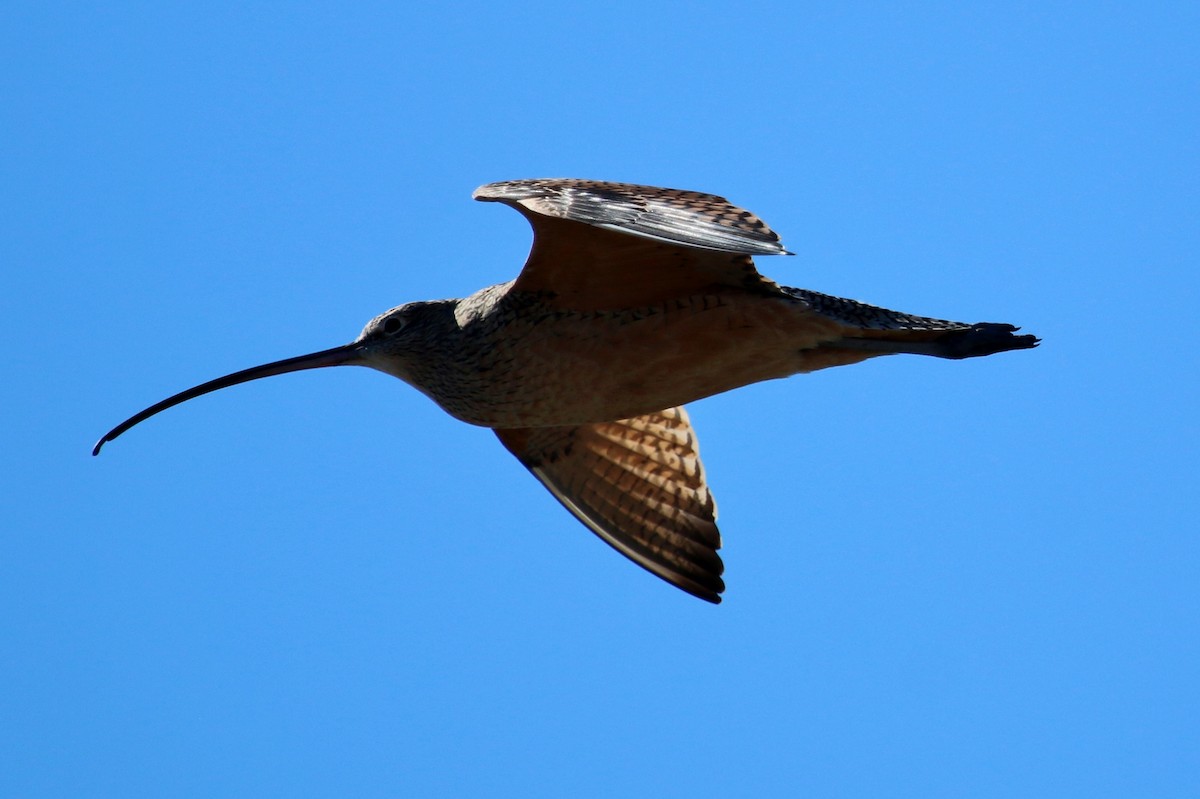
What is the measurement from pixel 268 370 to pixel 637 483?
10.3ft

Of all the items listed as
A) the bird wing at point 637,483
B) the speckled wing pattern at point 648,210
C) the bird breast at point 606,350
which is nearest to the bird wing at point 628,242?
the speckled wing pattern at point 648,210

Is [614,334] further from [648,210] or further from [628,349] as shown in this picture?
[648,210]

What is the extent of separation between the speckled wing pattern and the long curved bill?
1.91 metres

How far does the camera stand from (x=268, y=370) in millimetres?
10984

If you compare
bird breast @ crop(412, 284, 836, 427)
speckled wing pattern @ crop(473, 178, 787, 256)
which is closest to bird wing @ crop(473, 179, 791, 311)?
speckled wing pattern @ crop(473, 178, 787, 256)

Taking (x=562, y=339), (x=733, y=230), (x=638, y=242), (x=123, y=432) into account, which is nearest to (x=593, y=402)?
(x=562, y=339)

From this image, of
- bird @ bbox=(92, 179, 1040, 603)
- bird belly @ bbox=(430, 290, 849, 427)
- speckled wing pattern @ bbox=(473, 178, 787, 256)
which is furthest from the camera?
bird belly @ bbox=(430, 290, 849, 427)

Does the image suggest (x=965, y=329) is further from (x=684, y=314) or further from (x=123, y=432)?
(x=123, y=432)

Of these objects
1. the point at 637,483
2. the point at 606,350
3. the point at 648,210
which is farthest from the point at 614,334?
the point at 637,483

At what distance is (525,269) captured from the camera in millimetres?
10070

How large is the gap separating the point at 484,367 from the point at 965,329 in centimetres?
319

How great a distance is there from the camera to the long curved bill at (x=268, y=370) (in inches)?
430

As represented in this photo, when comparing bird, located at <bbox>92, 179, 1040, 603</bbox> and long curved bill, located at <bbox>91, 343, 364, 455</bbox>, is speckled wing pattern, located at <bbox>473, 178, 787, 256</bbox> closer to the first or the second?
bird, located at <bbox>92, 179, 1040, 603</bbox>

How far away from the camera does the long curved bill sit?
1092 centimetres
